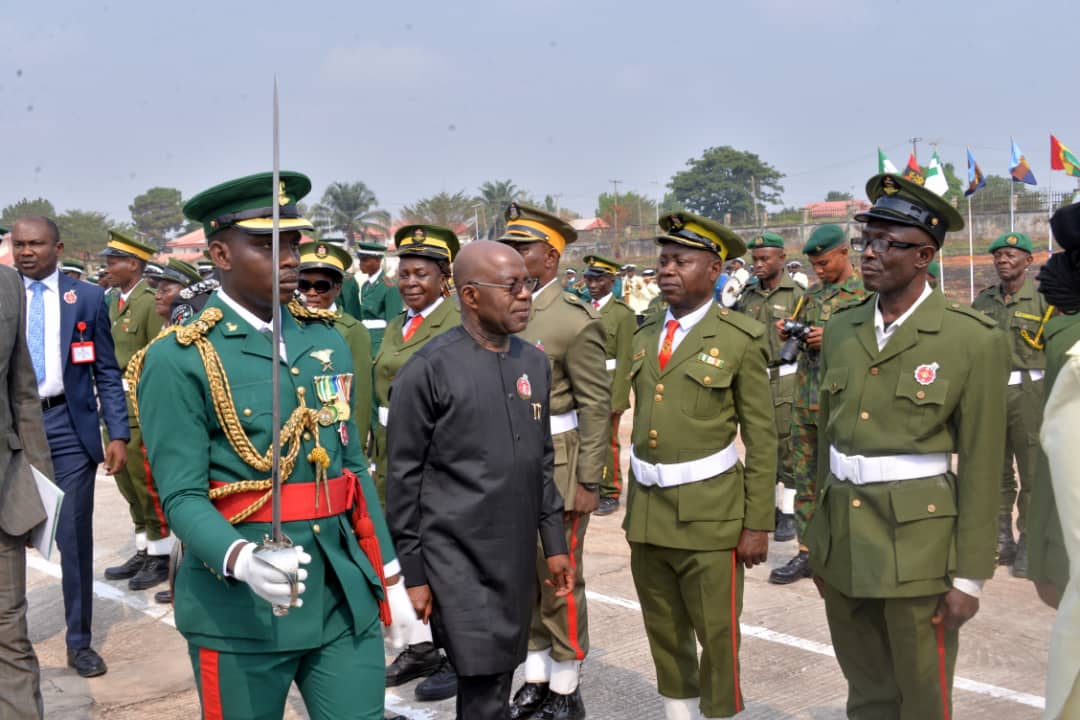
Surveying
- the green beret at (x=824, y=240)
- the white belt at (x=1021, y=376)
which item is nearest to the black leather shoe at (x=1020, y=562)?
the white belt at (x=1021, y=376)

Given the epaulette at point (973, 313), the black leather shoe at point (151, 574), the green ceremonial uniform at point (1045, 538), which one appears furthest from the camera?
the black leather shoe at point (151, 574)

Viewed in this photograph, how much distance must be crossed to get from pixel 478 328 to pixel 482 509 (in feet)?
2.24

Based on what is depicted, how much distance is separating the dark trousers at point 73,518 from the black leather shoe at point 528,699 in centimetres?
264

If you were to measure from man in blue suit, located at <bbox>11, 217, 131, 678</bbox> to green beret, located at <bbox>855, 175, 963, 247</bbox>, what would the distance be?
4375 millimetres

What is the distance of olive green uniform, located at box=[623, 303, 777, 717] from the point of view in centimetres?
447

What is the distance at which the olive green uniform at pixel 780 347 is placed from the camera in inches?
346

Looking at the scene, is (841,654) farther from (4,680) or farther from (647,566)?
(4,680)

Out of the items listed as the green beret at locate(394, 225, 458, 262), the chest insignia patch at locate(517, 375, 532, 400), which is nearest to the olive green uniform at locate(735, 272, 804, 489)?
the green beret at locate(394, 225, 458, 262)

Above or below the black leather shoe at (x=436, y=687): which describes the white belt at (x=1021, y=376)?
above

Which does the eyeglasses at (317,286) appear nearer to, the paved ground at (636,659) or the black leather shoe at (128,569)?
the paved ground at (636,659)

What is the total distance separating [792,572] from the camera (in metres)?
7.34

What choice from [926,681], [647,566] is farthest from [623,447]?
[926,681]

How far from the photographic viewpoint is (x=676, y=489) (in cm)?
454

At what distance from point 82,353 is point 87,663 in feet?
5.83
